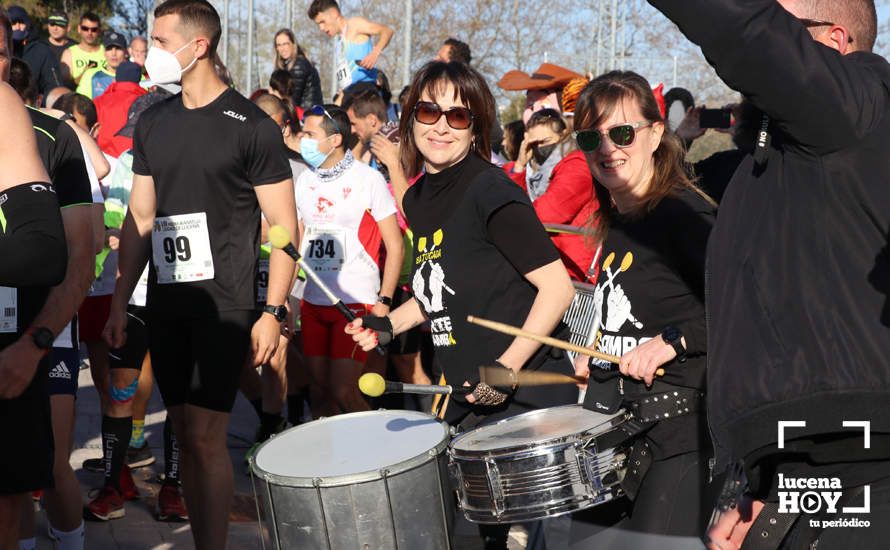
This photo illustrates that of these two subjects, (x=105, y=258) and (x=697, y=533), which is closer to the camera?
(x=697, y=533)

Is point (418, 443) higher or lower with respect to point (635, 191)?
lower

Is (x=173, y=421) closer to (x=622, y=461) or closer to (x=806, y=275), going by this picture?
(x=622, y=461)

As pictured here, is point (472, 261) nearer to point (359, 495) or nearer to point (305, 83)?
point (359, 495)

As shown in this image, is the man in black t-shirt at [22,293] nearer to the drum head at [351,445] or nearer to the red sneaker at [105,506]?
the drum head at [351,445]

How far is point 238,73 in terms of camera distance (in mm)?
27922

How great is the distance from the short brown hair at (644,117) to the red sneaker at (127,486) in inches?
135

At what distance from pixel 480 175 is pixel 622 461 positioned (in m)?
1.25

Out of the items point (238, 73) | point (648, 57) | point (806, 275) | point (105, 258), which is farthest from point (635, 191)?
point (238, 73)

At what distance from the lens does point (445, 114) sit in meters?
4.30

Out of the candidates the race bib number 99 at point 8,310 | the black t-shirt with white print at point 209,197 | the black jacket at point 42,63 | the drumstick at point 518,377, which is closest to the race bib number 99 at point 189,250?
the black t-shirt with white print at point 209,197

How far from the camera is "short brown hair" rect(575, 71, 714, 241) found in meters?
3.70

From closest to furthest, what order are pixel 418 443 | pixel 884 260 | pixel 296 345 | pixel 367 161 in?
pixel 884 260, pixel 418 443, pixel 296 345, pixel 367 161

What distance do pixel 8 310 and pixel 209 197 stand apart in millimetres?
1559

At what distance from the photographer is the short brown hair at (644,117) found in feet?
12.1
